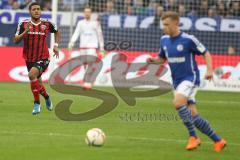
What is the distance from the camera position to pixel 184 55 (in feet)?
38.4

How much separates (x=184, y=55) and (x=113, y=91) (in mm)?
11350

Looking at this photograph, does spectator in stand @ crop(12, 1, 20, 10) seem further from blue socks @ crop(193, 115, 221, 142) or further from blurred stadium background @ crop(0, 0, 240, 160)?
blue socks @ crop(193, 115, 221, 142)

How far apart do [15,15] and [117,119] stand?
1318 centimetres

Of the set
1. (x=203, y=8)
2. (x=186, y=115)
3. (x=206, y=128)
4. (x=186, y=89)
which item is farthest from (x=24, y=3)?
(x=206, y=128)

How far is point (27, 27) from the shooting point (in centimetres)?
1596

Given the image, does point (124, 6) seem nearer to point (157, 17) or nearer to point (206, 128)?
point (157, 17)

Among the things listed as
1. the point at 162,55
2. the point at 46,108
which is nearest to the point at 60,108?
the point at 46,108

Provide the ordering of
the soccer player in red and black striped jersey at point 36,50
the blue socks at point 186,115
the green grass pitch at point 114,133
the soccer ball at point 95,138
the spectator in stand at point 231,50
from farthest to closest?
the spectator in stand at point 231,50 < the soccer player in red and black striped jersey at point 36,50 < the soccer ball at point 95,138 < the blue socks at point 186,115 < the green grass pitch at point 114,133

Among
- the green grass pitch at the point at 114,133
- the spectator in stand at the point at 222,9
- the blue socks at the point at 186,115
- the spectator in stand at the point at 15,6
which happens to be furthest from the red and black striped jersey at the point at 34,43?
the spectator in stand at the point at 15,6

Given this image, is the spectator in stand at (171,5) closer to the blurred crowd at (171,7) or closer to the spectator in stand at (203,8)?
the blurred crowd at (171,7)

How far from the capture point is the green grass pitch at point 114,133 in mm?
11031

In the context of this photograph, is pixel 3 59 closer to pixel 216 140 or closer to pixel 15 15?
pixel 15 15

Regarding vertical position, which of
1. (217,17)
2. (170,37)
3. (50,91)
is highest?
(170,37)

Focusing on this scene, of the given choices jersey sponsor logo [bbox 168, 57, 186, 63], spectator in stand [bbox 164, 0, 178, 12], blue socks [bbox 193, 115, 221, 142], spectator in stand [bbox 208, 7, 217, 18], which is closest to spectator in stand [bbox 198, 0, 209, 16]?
spectator in stand [bbox 208, 7, 217, 18]
